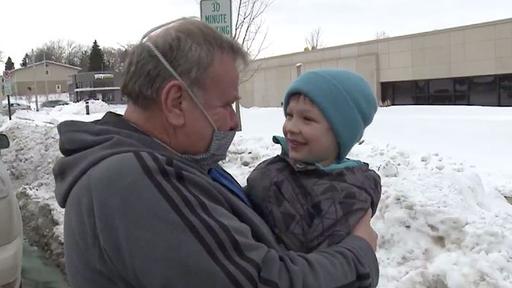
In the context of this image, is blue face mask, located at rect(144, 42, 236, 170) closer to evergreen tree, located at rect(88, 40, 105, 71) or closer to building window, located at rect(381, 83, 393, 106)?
building window, located at rect(381, 83, 393, 106)

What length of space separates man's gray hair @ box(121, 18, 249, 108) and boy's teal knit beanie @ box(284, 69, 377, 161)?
600 mm

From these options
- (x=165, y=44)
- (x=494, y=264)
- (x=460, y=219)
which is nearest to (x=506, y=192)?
(x=460, y=219)

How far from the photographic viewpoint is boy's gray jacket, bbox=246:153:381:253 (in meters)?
1.88

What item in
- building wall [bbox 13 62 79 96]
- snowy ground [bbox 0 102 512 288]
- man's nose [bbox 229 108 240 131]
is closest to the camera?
man's nose [bbox 229 108 240 131]

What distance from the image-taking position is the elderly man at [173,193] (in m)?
1.38

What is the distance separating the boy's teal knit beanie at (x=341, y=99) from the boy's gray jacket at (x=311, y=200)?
0.13 metres

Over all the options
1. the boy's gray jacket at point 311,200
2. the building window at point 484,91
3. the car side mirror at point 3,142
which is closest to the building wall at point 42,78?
the building window at point 484,91

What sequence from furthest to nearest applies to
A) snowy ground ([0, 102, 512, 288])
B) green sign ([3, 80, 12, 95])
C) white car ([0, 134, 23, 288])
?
green sign ([3, 80, 12, 95]), snowy ground ([0, 102, 512, 288]), white car ([0, 134, 23, 288])

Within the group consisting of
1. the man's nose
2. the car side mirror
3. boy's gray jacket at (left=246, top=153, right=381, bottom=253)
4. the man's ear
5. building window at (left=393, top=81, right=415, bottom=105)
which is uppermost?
the man's ear

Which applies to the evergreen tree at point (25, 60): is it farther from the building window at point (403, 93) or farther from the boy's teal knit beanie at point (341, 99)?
the boy's teal knit beanie at point (341, 99)

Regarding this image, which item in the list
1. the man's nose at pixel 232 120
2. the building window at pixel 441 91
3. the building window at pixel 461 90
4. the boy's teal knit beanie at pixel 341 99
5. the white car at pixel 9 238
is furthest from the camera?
the building window at pixel 441 91

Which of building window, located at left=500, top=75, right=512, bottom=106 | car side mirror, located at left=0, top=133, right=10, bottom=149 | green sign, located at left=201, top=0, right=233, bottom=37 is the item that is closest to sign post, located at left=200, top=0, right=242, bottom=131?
green sign, located at left=201, top=0, right=233, bottom=37

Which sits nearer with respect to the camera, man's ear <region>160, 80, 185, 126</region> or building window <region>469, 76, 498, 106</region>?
man's ear <region>160, 80, 185, 126</region>

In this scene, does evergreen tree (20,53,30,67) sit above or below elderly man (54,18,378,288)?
above
